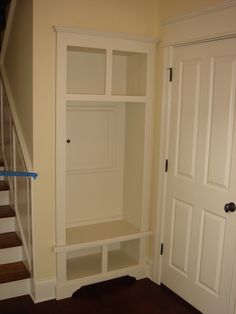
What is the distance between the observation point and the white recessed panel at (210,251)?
2547 millimetres

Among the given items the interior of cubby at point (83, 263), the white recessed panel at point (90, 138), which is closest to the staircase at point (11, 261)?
the interior of cubby at point (83, 263)

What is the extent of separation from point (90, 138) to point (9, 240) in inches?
44.9

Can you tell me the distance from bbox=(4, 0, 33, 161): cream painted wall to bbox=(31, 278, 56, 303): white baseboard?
1005mm

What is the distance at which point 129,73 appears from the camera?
3336 millimetres

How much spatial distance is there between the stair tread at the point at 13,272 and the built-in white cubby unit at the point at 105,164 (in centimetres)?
28

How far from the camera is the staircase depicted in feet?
9.34

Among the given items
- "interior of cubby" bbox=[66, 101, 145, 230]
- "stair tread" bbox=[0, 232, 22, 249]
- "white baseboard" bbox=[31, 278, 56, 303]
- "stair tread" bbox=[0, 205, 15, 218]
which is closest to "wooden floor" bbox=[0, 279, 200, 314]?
"white baseboard" bbox=[31, 278, 56, 303]

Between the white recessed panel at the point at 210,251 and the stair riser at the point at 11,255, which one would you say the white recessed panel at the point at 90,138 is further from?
the white recessed panel at the point at 210,251

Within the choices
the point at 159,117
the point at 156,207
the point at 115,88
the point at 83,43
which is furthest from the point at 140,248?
the point at 83,43

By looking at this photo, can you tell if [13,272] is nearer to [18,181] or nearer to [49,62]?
[18,181]

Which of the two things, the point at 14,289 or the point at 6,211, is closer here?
the point at 14,289

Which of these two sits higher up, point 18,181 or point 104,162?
point 104,162

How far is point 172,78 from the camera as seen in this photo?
115 inches

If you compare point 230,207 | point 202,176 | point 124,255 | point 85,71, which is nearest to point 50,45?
point 85,71
